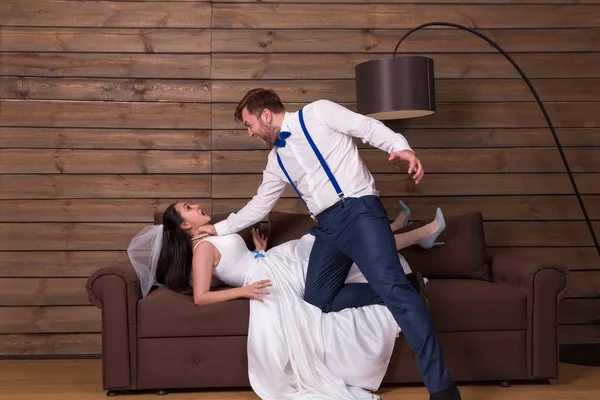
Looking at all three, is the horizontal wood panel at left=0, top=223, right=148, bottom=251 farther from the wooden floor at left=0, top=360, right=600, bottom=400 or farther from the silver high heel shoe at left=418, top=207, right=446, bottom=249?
the silver high heel shoe at left=418, top=207, right=446, bottom=249

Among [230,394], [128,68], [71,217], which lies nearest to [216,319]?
[230,394]

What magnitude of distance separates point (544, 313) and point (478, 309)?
0.32 metres

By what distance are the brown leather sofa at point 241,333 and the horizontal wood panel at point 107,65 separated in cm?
147

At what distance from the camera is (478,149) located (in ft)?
15.1

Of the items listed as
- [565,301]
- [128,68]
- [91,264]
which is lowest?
[565,301]

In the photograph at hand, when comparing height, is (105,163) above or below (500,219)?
above

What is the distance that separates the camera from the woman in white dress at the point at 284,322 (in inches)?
129

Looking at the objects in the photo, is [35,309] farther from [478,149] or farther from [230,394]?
[478,149]

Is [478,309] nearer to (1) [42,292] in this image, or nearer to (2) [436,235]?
(2) [436,235]

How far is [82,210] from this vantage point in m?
4.44

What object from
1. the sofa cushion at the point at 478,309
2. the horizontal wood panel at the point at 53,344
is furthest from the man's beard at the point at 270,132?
the horizontal wood panel at the point at 53,344

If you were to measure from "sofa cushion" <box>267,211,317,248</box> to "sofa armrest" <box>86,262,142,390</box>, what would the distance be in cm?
97

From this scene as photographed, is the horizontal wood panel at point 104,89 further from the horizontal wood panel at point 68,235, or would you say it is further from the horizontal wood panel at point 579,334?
the horizontal wood panel at point 579,334

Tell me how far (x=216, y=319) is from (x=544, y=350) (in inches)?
61.8
